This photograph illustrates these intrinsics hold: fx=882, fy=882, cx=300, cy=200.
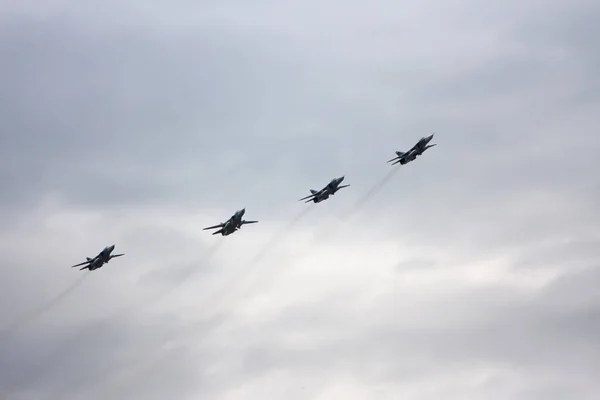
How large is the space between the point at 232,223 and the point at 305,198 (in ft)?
57.6

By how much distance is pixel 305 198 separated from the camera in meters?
199

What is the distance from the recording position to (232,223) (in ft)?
639
